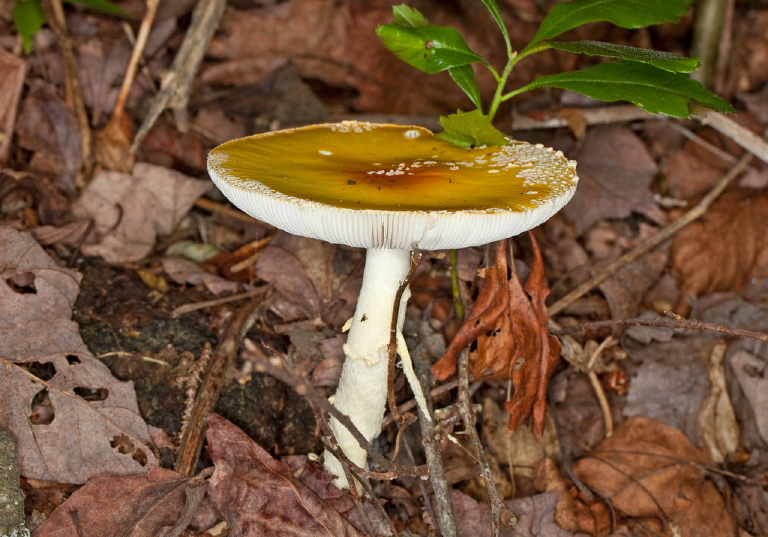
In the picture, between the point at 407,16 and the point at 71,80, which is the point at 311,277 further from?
the point at 71,80

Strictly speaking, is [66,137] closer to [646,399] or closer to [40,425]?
[40,425]

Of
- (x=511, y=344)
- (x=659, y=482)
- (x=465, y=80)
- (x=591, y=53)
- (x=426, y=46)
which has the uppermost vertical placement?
(x=591, y=53)

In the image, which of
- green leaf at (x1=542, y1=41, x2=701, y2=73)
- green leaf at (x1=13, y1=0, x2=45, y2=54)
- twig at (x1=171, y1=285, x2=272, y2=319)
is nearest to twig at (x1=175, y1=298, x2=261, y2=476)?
twig at (x1=171, y1=285, x2=272, y2=319)

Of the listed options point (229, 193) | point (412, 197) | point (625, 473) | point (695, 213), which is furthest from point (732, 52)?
point (229, 193)

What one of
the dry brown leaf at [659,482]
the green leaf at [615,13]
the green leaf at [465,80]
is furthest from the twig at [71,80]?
the dry brown leaf at [659,482]

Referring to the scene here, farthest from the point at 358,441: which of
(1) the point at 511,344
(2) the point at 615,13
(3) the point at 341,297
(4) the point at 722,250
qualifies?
(4) the point at 722,250

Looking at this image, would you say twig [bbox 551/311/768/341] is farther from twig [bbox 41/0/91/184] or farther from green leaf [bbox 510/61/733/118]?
twig [bbox 41/0/91/184]
